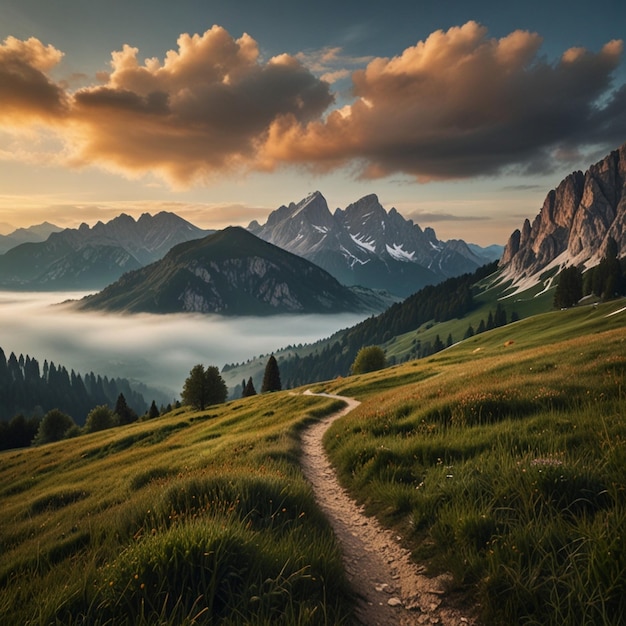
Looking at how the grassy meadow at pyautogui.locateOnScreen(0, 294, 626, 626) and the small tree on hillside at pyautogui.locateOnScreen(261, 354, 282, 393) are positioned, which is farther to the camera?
the small tree on hillside at pyautogui.locateOnScreen(261, 354, 282, 393)

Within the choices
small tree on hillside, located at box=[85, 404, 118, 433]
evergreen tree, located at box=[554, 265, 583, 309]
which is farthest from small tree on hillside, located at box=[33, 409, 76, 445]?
evergreen tree, located at box=[554, 265, 583, 309]

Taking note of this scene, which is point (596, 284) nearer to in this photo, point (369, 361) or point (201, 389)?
point (369, 361)

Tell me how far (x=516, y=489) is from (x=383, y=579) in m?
2.81

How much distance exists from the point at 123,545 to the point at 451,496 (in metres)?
5.93

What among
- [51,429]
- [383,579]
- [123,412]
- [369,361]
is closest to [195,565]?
[383,579]

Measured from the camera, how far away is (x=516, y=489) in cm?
647

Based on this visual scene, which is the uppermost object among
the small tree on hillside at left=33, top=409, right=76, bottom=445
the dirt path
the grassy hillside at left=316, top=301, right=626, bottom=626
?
the grassy hillside at left=316, top=301, right=626, bottom=626

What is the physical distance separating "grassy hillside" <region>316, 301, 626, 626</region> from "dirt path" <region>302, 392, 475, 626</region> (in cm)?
34

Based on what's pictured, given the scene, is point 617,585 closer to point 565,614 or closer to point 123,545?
point 565,614

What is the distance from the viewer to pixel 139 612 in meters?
4.04

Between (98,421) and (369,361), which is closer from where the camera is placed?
(369,361)

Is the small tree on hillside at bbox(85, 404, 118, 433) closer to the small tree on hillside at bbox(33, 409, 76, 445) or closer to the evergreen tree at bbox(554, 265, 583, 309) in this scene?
the small tree on hillside at bbox(33, 409, 76, 445)

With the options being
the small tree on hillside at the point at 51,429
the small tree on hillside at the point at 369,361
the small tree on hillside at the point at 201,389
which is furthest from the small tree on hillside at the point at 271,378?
the small tree on hillside at the point at 51,429

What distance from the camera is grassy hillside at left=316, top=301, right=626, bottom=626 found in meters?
4.40
